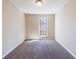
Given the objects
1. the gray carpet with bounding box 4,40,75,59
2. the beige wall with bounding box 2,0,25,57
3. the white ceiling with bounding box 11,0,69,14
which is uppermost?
the white ceiling with bounding box 11,0,69,14

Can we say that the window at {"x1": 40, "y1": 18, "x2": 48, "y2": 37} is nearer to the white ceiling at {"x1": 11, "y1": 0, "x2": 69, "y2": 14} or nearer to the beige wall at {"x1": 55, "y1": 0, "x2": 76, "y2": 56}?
the white ceiling at {"x1": 11, "y1": 0, "x2": 69, "y2": 14}

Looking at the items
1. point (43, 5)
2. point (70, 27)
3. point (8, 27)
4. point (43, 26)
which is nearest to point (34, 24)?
point (43, 26)

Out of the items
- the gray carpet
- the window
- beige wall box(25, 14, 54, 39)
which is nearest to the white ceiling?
the gray carpet

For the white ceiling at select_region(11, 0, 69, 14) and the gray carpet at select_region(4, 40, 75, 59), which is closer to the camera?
the gray carpet at select_region(4, 40, 75, 59)

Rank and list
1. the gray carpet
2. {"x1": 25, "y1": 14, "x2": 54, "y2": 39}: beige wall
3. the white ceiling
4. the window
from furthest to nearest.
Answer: the window, {"x1": 25, "y1": 14, "x2": 54, "y2": 39}: beige wall, the white ceiling, the gray carpet

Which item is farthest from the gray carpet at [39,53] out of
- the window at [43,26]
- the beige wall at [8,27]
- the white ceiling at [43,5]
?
the window at [43,26]

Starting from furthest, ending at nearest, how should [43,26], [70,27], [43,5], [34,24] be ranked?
[43,26], [34,24], [43,5], [70,27]

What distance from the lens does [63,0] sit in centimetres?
504

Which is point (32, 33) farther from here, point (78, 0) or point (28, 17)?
point (78, 0)

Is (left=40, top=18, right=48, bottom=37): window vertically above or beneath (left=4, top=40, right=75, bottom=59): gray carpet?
above

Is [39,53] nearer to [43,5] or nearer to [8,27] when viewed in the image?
[8,27]

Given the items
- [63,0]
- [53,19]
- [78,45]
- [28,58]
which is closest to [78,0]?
[78,45]

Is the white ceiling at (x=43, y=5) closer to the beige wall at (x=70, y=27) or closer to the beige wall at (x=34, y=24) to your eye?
the beige wall at (x=70, y=27)

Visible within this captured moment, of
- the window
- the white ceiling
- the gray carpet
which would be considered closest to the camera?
the gray carpet
